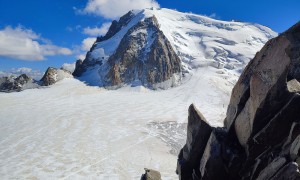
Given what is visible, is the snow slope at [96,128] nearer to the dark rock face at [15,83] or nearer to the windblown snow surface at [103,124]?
the windblown snow surface at [103,124]

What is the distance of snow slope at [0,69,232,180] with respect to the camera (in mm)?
41656

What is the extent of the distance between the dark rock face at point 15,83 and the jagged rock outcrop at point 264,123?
A: 9284cm

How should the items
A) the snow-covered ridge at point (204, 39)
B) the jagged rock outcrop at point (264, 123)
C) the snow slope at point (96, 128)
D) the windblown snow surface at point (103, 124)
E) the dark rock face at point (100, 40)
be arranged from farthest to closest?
the snow-covered ridge at point (204, 39) < the dark rock face at point (100, 40) < the windblown snow surface at point (103, 124) < the snow slope at point (96, 128) < the jagged rock outcrop at point (264, 123)

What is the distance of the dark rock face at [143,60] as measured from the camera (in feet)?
351

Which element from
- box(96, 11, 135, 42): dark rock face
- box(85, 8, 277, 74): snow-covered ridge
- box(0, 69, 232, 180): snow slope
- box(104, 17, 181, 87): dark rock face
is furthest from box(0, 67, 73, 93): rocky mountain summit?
box(96, 11, 135, 42): dark rock face

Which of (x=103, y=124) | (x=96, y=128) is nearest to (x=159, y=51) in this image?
(x=103, y=124)

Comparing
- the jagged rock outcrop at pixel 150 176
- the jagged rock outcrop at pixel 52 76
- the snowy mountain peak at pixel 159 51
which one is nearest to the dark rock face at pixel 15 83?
the jagged rock outcrop at pixel 52 76

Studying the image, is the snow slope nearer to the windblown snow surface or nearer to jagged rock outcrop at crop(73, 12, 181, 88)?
the windblown snow surface

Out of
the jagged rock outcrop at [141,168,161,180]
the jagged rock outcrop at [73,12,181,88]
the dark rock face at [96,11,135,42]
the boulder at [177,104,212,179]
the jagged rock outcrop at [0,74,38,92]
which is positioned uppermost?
the dark rock face at [96,11,135,42]

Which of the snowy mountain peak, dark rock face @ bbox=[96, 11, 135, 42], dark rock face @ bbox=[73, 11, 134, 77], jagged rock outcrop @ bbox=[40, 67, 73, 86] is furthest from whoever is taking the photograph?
dark rock face @ bbox=[96, 11, 135, 42]

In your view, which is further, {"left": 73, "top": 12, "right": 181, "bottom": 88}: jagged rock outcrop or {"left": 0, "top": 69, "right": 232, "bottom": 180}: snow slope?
{"left": 73, "top": 12, "right": 181, "bottom": 88}: jagged rock outcrop

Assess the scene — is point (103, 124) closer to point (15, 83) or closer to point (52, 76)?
point (52, 76)

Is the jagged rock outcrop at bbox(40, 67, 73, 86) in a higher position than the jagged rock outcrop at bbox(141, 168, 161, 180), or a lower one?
higher

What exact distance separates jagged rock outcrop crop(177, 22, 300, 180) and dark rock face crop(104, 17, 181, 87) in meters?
85.5
